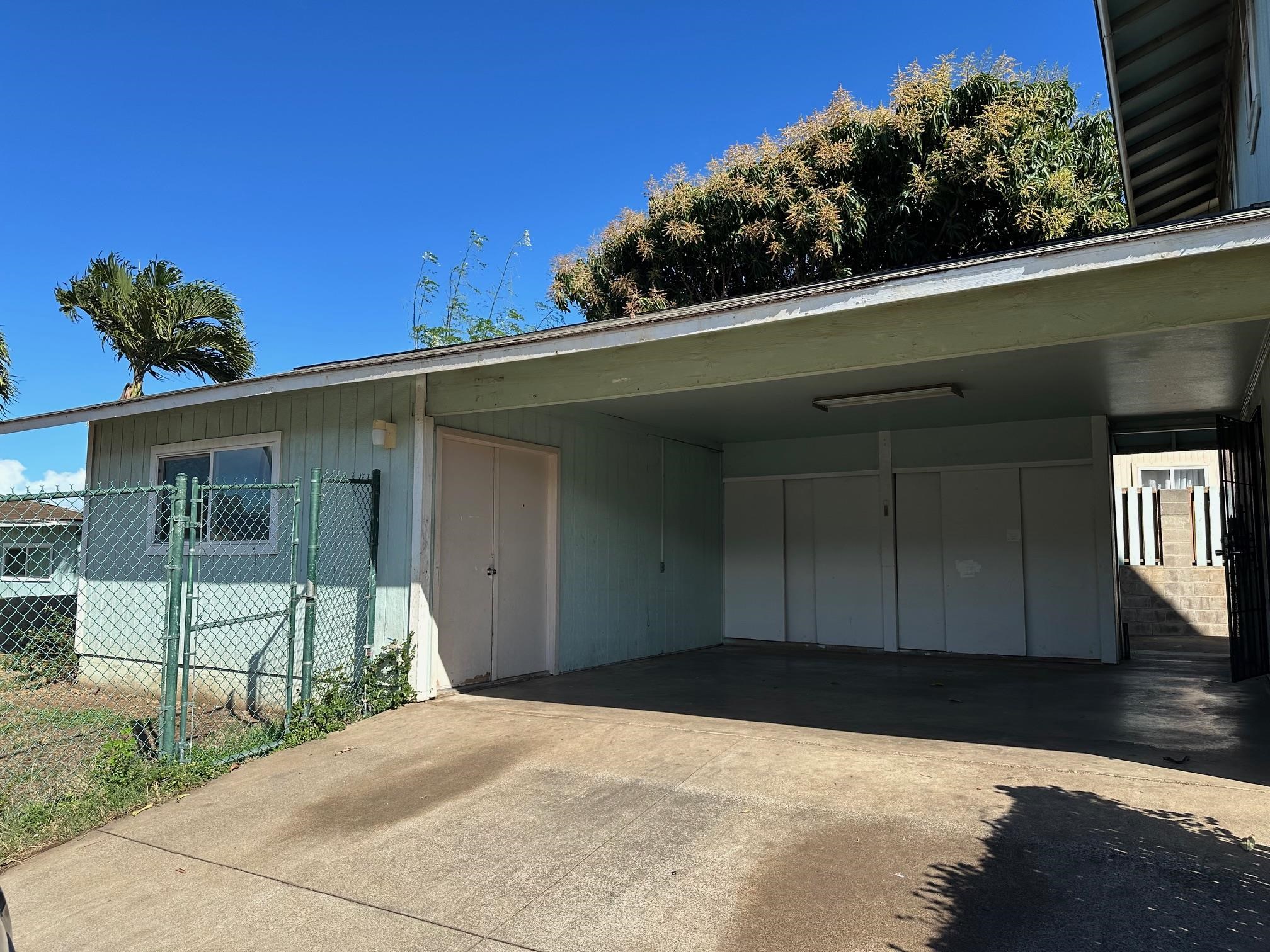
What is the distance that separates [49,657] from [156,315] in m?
5.40

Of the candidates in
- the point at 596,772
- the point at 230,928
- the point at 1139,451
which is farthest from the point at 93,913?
the point at 1139,451

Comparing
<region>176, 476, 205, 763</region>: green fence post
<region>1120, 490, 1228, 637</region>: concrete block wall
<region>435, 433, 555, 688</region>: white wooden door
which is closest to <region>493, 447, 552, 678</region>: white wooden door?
<region>435, 433, 555, 688</region>: white wooden door

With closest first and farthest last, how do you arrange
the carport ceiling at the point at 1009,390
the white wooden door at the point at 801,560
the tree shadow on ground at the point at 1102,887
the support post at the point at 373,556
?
the tree shadow on ground at the point at 1102,887 < the carport ceiling at the point at 1009,390 < the support post at the point at 373,556 < the white wooden door at the point at 801,560

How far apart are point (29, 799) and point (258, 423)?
396 cm

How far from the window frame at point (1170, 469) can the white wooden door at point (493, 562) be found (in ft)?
41.7

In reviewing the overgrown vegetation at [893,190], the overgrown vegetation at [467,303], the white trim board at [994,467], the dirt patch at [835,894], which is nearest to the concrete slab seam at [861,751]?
the dirt patch at [835,894]

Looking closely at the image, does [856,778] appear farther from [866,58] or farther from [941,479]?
[866,58]

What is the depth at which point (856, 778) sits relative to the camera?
13.6ft

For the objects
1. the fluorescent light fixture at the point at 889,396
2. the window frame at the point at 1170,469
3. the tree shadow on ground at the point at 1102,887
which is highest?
the fluorescent light fixture at the point at 889,396

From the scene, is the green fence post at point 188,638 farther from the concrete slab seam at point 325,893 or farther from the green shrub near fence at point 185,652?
the concrete slab seam at point 325,893

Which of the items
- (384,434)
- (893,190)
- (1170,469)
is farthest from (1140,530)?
(384,434)

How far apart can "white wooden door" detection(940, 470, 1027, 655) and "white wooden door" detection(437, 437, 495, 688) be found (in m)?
5.60

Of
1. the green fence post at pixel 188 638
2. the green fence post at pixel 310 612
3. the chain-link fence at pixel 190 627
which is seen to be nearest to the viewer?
the green fence post at pixel 188 638

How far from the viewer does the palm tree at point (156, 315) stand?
37.6 feet
